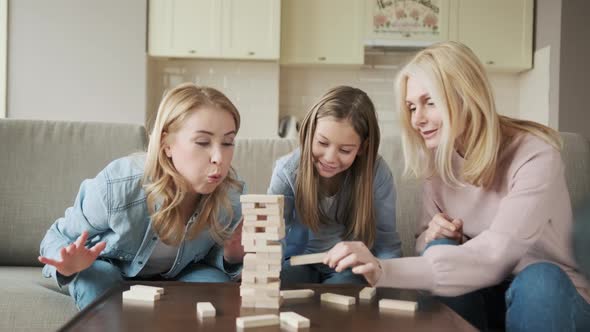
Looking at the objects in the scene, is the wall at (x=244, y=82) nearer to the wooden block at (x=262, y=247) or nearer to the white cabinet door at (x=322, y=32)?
the white cabinet door at (x=322, y=32)

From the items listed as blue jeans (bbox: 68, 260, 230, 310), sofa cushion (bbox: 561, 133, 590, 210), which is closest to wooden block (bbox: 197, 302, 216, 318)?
blue jeans (bbox: 68, 260, 230, 310)

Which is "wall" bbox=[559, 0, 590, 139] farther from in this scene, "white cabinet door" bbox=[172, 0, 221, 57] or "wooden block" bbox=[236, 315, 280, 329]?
"wooden block" bbox=[236, 315, 280, 329]

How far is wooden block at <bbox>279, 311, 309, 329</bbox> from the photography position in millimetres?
1086

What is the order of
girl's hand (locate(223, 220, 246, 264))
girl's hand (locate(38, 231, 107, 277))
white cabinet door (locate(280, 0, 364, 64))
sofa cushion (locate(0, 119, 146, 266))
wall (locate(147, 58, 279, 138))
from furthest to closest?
wall (locate(147, 58, 279, 138)) < white cabinet door (locate(280, 0, 364, 64)) < sofa cushion (locate(0, 119, 146, 266)) < girl's hand (locate(223, 220, 246, 264)) < girl's hand (locate(38, 231, 107, 277))

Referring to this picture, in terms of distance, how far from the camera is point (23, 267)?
2.11 metres

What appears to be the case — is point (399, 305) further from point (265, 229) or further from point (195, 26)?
point (195, 26)

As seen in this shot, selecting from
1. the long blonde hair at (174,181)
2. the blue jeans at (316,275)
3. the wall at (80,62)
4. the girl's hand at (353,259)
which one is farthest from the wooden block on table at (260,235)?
the wall at (80,62)

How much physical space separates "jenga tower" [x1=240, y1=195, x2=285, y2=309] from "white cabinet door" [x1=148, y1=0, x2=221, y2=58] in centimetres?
379

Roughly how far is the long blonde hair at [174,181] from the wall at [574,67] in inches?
137

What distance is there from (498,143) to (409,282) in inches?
18.9

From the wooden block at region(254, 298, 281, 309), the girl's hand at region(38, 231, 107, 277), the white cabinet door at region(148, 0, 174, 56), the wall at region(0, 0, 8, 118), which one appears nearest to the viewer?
the wooden block at region(254, 298, 281, 309)

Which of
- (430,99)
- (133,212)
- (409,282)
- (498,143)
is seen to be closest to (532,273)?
(409,282)

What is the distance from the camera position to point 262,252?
1.26 m

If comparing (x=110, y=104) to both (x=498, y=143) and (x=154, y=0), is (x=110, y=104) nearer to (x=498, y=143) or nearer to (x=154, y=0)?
(x=154, y=0)
